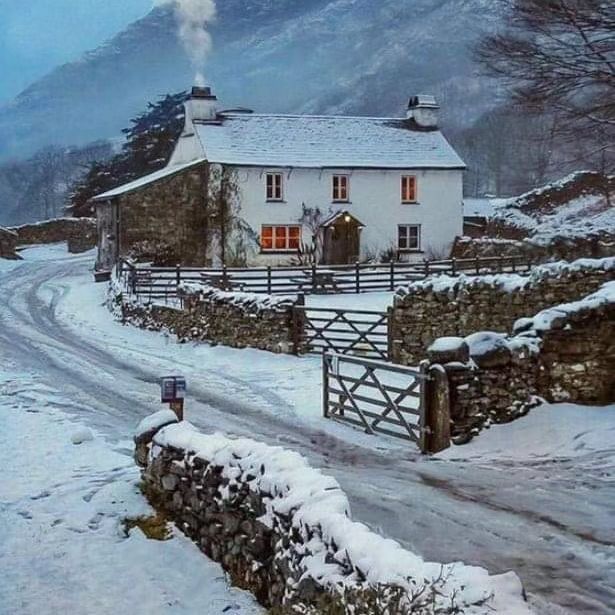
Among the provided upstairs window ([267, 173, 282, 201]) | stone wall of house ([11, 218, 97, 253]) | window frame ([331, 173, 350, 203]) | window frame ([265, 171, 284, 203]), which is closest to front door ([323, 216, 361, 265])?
window frame ([331, 173, 350, 203])

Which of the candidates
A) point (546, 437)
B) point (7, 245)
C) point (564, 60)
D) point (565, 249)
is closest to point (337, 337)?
point (546, 437)

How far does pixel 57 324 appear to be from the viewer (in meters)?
26.5

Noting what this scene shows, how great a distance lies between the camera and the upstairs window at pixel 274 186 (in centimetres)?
4041

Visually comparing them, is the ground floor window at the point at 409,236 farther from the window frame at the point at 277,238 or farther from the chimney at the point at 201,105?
the chimney at the point at 201,105

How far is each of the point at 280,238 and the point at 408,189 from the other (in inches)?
282

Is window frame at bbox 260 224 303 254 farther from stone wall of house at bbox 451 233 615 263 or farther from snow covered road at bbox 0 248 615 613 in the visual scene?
snow covered road at bbox 0 248 615 613

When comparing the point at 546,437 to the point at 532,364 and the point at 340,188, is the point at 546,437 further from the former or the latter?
the point at 340,188

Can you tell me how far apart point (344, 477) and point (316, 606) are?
519 cm

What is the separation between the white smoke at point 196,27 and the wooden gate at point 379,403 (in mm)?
117841

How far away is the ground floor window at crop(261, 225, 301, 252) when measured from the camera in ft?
133

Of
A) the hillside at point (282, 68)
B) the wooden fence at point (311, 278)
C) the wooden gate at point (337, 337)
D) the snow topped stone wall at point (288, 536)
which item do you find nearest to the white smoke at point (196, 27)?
the hillside at point (282, 68)

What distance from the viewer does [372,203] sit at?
138ft

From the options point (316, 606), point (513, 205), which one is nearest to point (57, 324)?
point (316, 606)

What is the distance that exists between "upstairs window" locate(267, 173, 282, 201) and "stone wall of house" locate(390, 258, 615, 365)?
75.7ft
